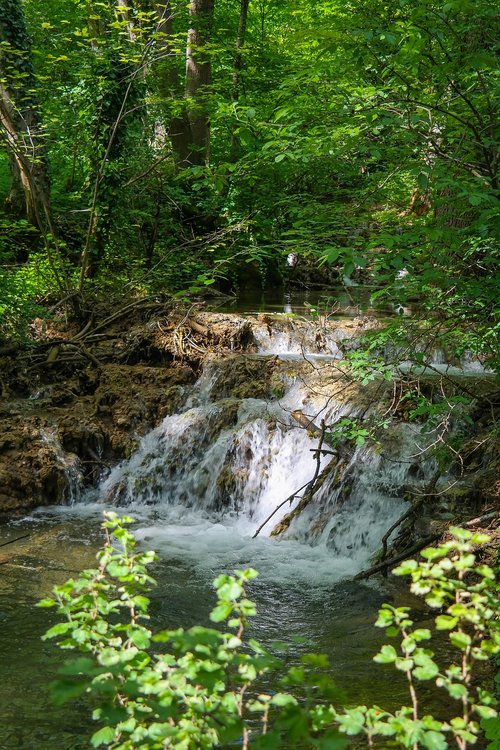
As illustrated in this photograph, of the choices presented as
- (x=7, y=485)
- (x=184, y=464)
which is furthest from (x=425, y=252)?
(x=7, y=485)

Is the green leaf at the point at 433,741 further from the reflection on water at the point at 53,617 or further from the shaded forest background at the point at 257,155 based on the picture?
the shaded forest background at the point at 257,155

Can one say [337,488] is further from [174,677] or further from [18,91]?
[18,91]

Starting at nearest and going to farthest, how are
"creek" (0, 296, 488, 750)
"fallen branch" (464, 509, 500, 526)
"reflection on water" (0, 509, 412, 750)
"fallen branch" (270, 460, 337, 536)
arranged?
1. "reflection on water" (0, 509, 412, 750)
2. "creek" (0, 296, 488, 750)
3. "fallen branch" (464, 509, 500, 526)
4. "fallen branch" (270, 460, 337, 536)

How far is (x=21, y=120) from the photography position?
10.6 metres

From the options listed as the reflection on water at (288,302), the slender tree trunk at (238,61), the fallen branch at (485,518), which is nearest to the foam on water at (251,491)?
the fallen branch at (485,518)

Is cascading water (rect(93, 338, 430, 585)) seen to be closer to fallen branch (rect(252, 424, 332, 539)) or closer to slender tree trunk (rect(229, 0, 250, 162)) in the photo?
fallen branch (rect(252, 424, 332, 539))

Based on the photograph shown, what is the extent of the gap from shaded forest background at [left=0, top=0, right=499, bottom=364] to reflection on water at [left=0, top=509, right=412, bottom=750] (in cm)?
228

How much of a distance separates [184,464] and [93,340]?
2.70 m

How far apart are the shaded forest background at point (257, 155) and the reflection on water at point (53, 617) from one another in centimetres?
228

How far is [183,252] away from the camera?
11234 millimetres

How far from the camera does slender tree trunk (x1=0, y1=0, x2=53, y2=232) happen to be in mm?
9727

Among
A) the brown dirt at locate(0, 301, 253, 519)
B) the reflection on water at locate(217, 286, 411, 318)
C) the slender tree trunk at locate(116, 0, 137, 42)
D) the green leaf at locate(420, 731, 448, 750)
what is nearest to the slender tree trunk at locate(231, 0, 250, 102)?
the slender tree trunk at locate(116, 0, 137, 42)

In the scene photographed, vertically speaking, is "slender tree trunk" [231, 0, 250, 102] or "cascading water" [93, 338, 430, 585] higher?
"slender tree trunk" [231, 0, 250, 102]

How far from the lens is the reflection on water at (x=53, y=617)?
3.45m
